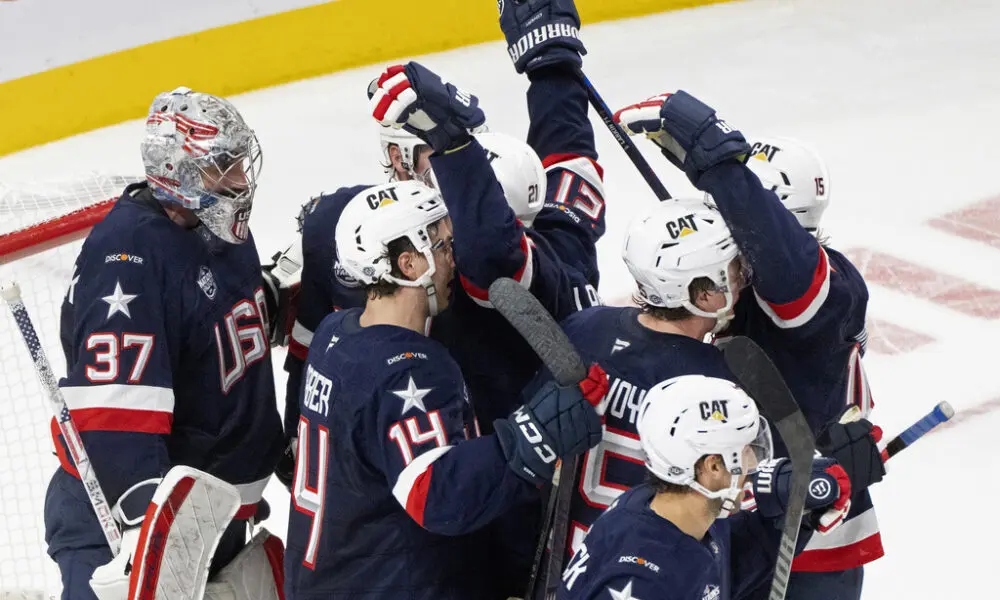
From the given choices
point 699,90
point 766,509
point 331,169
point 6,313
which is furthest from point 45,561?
point 699,90

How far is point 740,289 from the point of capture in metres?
→ 2.34

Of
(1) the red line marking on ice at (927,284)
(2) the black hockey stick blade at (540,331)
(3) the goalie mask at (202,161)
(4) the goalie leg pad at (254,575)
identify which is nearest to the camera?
(2) the black hockey stick blade at (540,331)

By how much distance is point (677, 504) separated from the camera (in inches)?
82.1

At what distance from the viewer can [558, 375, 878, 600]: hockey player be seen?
2025 millimetres

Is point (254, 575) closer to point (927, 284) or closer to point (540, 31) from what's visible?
point (540, 31)

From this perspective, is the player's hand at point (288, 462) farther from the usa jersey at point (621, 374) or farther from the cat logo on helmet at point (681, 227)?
the cat logo on helmet at point (681, 227)

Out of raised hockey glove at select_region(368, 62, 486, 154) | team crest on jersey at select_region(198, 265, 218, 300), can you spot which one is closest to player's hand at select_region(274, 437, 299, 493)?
team crest on jersey at select_region(198, 265, 218, 300)

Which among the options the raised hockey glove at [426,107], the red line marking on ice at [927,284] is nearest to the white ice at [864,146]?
the red line marking on ice at [927,284]

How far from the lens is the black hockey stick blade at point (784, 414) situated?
212 centimetres

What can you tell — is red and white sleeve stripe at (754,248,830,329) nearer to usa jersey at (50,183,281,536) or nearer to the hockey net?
usa jersey at (50,183,281,536)

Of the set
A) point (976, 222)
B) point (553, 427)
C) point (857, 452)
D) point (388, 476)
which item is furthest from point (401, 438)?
point (976, 222)

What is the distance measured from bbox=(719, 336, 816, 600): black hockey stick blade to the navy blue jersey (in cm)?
10

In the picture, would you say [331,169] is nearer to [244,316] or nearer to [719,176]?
[244,316]

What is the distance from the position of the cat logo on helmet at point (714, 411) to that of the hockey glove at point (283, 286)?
124cm
